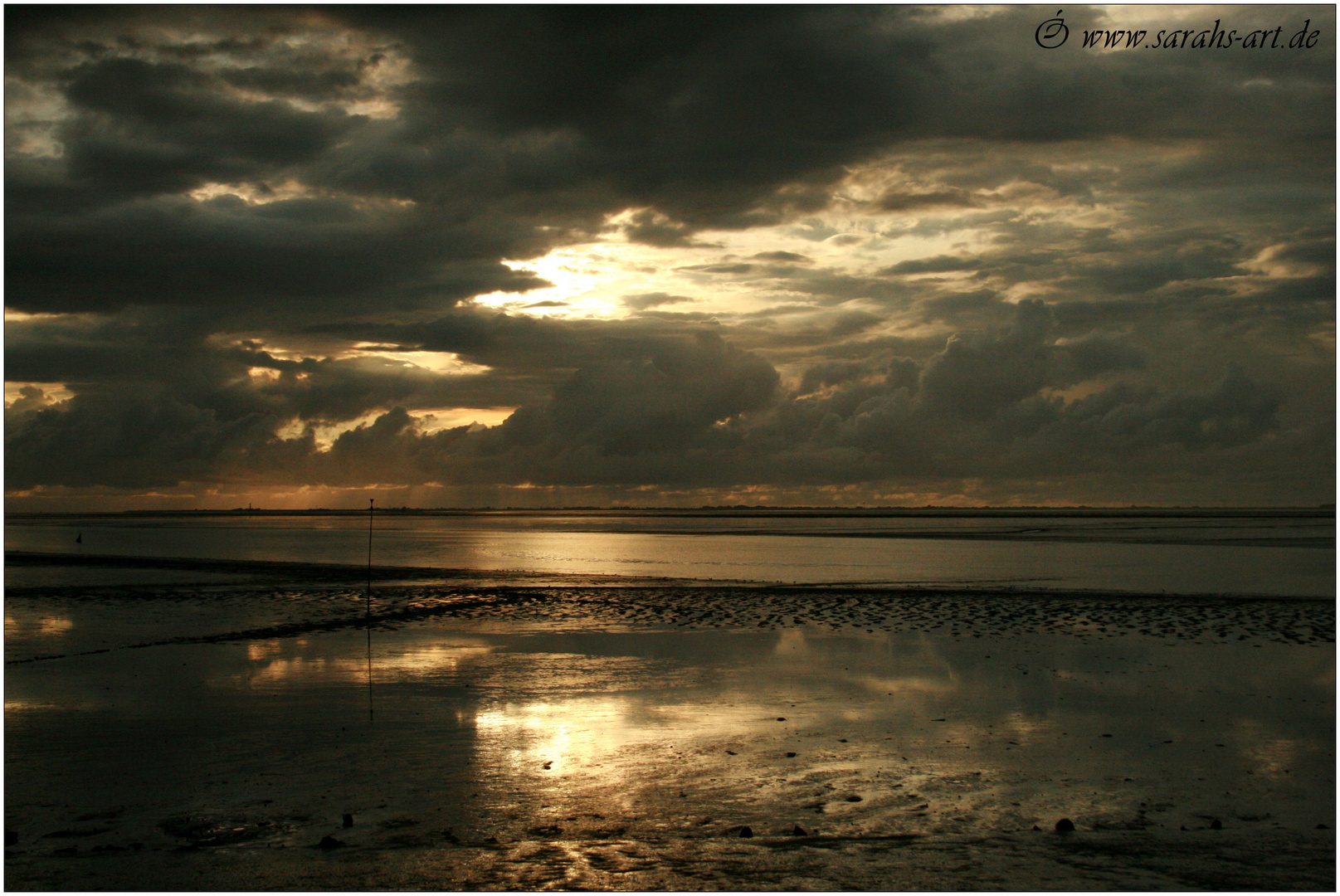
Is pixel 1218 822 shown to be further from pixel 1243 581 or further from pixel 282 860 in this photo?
pixel 1243 581

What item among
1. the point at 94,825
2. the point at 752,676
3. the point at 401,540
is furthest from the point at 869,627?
the point at 401,540

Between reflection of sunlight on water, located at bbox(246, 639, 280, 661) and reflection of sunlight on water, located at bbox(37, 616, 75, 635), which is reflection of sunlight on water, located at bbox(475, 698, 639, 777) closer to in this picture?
reflection of sunlight on water, located at bbox(246, 639, 280, 661)

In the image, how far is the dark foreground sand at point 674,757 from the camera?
28.8 ft

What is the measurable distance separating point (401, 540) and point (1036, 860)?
268 ft

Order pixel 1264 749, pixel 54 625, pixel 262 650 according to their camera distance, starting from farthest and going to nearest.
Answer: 1. pixel 54 625
2. pixel 262 650
3. pixel 1264 749

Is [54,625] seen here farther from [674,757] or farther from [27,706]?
[674,757]

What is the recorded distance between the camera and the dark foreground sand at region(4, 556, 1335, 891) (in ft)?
28.8

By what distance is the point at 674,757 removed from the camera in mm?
12234

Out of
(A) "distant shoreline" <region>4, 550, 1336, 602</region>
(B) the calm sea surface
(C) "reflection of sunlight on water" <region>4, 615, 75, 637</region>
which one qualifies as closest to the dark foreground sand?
(C) "reflection of sunlight on water" <region>4, 615, 75, 637</region>

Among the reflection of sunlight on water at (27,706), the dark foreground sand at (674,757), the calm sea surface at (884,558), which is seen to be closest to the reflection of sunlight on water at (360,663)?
the dark foreground sand at (674,757)

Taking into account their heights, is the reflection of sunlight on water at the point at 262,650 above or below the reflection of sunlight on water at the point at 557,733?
below

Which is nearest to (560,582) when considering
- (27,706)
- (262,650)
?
(262,650)

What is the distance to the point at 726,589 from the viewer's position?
35312mm

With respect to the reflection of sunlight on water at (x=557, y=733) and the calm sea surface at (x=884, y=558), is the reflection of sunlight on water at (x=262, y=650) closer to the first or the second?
the reflection of sunlight on water at (x=557, y=733)
